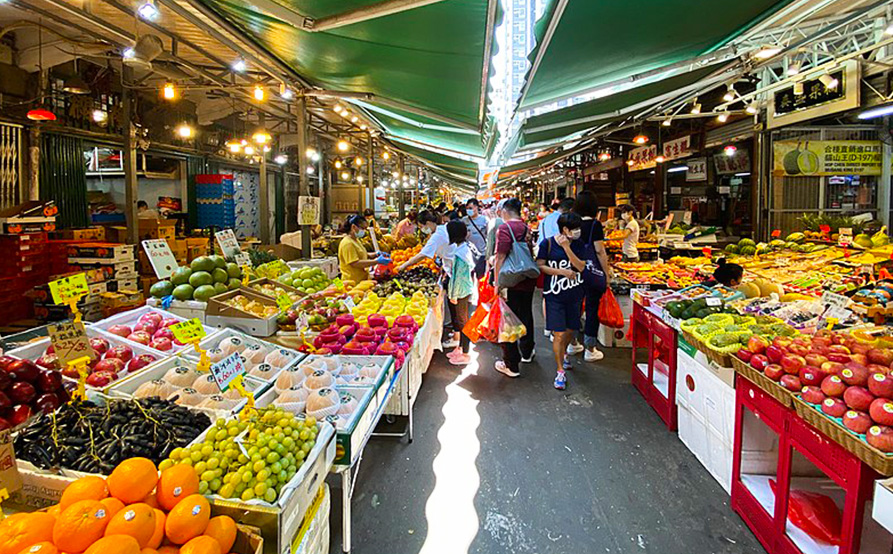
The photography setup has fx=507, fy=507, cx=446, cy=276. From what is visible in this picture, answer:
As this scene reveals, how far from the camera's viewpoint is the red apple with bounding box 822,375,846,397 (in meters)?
2.37

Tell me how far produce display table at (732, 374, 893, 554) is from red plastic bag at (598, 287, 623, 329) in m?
3.07

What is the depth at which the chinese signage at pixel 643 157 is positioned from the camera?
13.9 m

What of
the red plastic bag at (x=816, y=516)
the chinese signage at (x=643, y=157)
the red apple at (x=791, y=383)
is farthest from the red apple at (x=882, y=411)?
the chinese signage at (x=643, y=157)

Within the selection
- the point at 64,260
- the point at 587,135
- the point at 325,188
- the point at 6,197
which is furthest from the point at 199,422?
the point at 325,188

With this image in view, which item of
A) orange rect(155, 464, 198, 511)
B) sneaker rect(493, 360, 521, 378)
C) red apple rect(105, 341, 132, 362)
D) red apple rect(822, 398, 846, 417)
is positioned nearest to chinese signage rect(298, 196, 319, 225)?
sneaker rect(493, 360, 521, 378)

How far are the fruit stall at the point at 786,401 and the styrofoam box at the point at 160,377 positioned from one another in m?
2.90

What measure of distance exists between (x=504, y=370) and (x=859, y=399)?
3.85m

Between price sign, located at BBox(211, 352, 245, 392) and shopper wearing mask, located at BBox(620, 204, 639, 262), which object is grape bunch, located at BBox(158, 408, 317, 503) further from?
shopper wearing mask, located at BBox(620, 204, 639, 262)

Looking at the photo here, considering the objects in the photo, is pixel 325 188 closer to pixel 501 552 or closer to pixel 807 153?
pixel 807 153

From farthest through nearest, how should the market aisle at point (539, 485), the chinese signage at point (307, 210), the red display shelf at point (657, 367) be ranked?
the chinese signage at point (307, 210), the red display shelf at point (657, 367), the market aisle at point (539, 485)

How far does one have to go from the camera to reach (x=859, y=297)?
4.18 metres

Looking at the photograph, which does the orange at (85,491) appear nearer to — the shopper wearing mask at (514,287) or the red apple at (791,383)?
the red apple at (791,383)

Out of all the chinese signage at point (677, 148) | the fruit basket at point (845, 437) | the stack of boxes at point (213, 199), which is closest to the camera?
the fruit basket at point (845, 437)

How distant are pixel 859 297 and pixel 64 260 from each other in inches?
404
